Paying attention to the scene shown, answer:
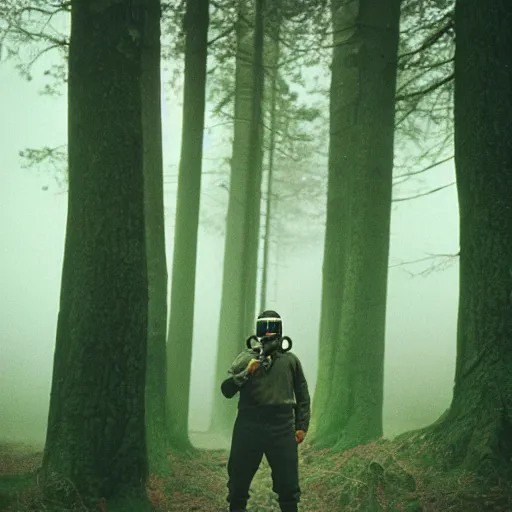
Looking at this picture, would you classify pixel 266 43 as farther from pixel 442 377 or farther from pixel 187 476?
pixel 442 377

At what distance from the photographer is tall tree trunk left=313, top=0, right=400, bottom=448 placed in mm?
9922

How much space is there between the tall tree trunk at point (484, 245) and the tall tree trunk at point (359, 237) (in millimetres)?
2612

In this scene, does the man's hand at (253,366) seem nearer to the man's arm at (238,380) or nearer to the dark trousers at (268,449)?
the man's arm at (238,380)

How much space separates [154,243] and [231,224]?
652cm

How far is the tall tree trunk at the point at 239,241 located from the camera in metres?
14.3

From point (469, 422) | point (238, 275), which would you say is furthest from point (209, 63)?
point (469, 422)

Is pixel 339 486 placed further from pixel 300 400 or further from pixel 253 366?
pixel 253 366

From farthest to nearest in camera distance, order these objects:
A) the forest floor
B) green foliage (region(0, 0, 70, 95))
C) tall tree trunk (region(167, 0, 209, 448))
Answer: tall tree trunk (region(167, 0, 209, 448)), green foliage (region(0, 0, 70, 95)), the forest floor

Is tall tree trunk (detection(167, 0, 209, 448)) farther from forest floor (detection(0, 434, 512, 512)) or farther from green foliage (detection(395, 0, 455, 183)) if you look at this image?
green foliage (detection(395, 0, 455, 183))

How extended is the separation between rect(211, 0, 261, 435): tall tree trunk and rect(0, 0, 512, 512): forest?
6 cm

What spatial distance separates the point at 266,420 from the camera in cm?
536

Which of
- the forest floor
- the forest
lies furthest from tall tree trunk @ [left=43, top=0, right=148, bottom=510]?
the forest floor

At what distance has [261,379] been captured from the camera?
211 inches

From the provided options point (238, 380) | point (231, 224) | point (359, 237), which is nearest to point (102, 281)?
point (238, 380)
